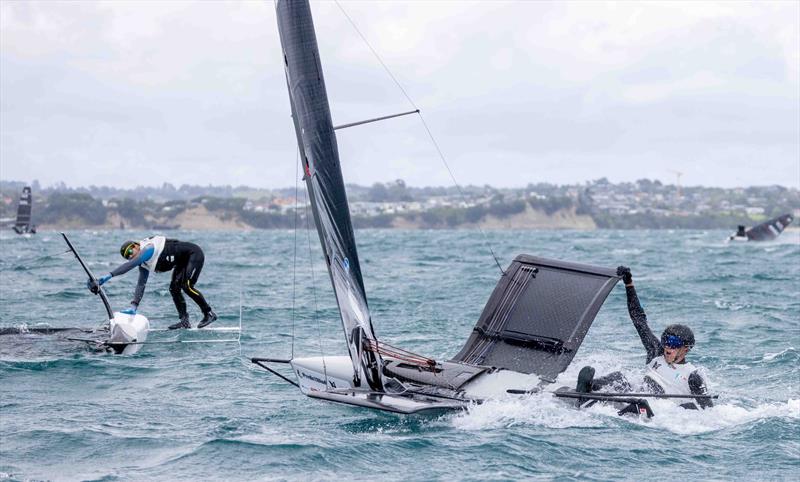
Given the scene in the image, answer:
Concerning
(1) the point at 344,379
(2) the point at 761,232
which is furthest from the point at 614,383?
(2) the point at 761,232

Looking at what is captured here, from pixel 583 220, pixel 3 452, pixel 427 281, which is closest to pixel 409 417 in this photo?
pixel 3 452

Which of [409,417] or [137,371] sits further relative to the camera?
[137,371]

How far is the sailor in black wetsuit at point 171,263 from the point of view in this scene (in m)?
16.8

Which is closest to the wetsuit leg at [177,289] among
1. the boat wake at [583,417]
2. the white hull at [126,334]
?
the white hull at [126,334]

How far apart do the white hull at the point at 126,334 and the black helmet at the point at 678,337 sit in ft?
24.9

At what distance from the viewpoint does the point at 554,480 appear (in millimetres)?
9906

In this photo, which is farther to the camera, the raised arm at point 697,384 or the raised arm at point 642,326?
the raised arm at point 642,326

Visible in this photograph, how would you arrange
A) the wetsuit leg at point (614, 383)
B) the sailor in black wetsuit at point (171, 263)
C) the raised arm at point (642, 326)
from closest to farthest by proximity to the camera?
the wetsuit leg at point (614, 383)
the raised arm at point (642, 326)
the sailor in black wetsuit at point (171, 263)

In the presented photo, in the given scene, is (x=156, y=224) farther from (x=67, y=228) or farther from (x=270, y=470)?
(x=270, y=470)

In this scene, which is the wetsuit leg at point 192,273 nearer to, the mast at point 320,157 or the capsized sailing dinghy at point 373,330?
the capsized sailing dinghy at point 373,330

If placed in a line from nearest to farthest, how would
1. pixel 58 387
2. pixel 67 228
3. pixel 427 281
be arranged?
pixel 58 387 → pixel 427 281 → pixel 67 228

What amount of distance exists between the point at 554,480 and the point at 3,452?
522 cm

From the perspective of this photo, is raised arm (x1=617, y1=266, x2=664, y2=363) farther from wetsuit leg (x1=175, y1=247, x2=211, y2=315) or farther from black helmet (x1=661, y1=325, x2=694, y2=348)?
wetsuit leg (x1=175, y1=247, x2=211, y2=315)

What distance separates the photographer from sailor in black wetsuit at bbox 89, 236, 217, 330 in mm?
16781
